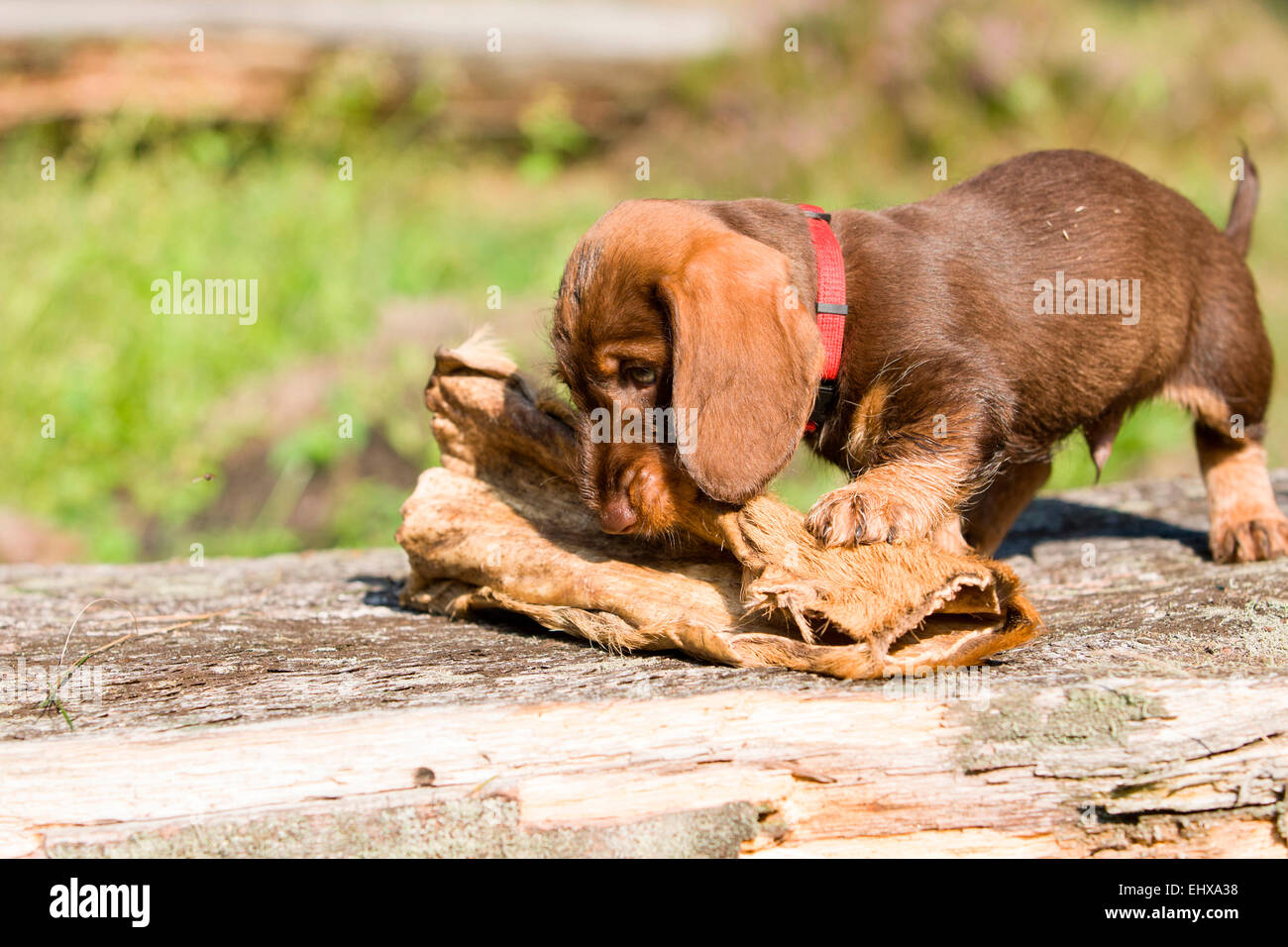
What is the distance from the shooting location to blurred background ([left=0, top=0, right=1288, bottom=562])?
691 centimetres

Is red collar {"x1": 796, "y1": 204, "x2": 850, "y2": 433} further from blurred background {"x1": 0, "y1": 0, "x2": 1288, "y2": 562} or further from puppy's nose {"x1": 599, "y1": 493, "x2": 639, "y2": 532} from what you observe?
blurred background {"x1": 0, "y1": 0, "x2": 1288, "y2": 562}

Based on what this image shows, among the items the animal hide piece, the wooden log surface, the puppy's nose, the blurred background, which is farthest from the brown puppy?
the blurred background

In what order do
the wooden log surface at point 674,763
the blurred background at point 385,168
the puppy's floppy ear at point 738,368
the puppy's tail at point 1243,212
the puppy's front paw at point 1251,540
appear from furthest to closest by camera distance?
the blurred background at point 385,168, the puppy's tail at point 1243,212, the puppy's front paw at point 1251,540, the puppy's floppy ear at point 738,368, the wooden log surface at point 674,763

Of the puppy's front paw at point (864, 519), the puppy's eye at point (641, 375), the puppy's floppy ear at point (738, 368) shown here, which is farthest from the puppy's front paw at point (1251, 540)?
the puppy's eye at point (641, 375)

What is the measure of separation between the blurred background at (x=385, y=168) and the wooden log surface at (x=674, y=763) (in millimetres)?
1804

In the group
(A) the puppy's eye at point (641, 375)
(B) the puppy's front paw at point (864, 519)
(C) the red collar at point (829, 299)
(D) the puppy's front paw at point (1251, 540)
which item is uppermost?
(C) the red collar at point (829, 299)

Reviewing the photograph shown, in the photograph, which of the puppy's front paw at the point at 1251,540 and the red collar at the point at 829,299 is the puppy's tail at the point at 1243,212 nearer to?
the puppy's front paw at the point at 1251,540

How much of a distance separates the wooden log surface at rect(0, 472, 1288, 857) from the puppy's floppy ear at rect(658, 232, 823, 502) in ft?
1.72

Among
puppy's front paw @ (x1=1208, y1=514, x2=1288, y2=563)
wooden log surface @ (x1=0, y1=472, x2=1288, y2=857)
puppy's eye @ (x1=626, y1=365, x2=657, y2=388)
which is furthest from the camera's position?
puppy's front paw @ (x1=1208, y1=514, x2=1288, y2=563)

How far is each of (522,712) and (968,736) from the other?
0.90m

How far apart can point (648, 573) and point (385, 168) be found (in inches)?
336

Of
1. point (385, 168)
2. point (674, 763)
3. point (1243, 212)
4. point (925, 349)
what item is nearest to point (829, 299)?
point (925, 349)

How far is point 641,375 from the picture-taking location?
3229mm

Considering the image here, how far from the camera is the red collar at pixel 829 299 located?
3.30m
